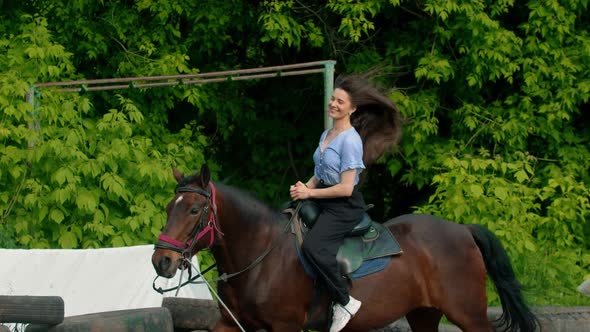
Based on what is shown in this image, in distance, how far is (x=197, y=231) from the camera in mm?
5758

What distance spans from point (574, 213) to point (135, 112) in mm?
5320

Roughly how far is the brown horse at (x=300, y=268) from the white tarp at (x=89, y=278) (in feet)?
6.44

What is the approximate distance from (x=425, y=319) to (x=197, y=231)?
2.21 meters

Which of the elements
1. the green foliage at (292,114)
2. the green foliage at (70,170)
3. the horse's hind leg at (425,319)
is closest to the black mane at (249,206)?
the horse's hind leg at (425,319)

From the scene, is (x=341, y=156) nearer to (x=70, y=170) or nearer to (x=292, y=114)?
(x=70, y=170)

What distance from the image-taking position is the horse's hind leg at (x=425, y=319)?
7030mm

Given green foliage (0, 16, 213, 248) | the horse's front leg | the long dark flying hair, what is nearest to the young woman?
the long dark flying hair

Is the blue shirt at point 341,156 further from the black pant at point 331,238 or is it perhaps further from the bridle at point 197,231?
the bridle at point 197,231

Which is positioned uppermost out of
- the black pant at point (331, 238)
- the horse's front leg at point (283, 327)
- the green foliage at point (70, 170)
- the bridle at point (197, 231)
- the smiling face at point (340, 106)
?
the smiling face at point (340, 106)

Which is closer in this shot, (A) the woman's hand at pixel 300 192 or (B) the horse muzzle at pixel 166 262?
(B) the horse muzzle at pixel 166 262

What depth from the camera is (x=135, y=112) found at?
36.4ft

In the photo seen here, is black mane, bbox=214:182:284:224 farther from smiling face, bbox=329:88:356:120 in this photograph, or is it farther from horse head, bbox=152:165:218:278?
smiling face, bbox=329:88:356:120

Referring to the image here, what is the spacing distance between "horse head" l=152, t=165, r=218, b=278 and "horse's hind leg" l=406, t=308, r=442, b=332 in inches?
77.9

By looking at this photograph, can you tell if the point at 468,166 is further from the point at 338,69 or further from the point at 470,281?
the point at 470,281
